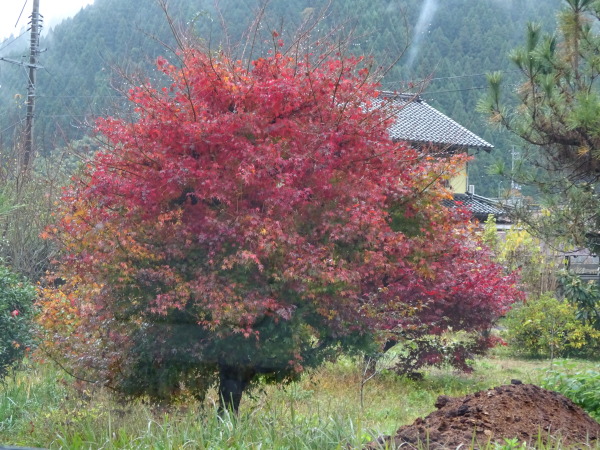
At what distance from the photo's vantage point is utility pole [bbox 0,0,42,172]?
16.2 metres

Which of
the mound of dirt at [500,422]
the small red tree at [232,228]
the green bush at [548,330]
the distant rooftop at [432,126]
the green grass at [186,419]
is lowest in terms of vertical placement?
the green bush at [548,330]

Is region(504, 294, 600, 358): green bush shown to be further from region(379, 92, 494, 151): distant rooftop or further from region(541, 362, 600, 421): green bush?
region(379, 92, 494, 151): distant rooftop

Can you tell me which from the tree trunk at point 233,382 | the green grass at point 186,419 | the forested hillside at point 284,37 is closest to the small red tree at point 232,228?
the tree trunk at point 233,382

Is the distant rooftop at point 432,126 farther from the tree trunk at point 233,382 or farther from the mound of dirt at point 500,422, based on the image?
the mound of dirt at point 500,422

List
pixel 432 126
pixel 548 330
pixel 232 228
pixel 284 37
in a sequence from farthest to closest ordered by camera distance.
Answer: pixel 432 126
pixel 548 330
pixel 284 37
pixel 232 228

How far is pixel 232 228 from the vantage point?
5.86 meters

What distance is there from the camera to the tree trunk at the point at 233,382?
661cm

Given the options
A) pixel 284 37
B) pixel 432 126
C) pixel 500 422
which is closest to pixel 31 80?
pixel 284 37

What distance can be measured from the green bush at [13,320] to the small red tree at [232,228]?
2.11 metres

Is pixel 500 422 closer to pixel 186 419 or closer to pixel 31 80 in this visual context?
pixel 186 419

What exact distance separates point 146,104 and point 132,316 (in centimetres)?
175

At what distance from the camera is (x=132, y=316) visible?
243 inches

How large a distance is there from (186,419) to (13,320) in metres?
3.71

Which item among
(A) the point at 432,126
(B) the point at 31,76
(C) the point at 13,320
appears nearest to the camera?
(C) the point at 13,320
